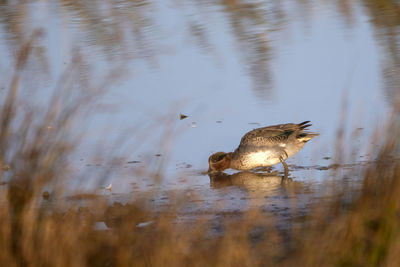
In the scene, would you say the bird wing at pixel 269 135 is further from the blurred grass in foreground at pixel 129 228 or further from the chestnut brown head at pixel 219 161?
the blurred grass in foreground at pixel 129 228

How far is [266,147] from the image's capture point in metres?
7.36

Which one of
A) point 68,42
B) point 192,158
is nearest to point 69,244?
point 192,158

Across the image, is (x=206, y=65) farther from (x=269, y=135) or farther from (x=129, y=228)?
(x=129, y=228)

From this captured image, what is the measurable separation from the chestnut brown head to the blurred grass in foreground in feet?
8.96

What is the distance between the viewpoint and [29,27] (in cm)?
1029

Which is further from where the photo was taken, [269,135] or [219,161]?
[269,135]

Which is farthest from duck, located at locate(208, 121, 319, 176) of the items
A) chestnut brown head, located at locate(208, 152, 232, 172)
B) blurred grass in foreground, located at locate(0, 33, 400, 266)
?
blurred grass in foreground, located at locate(0, 33, 400, 266)

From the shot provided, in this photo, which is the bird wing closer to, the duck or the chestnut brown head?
the duck

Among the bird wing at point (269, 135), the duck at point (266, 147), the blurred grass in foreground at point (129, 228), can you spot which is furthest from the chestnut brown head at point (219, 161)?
the blurred grass in foreground at point (129, 228)

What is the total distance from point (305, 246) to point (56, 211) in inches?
55.3

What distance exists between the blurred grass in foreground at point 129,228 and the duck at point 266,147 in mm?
2971

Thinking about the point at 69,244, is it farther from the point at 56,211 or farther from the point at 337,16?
the point at 337,16

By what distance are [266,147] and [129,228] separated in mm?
4078

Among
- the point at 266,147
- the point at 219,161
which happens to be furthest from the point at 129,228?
the point at 266,147
